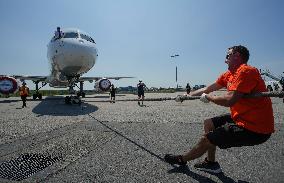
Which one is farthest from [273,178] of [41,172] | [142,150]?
[41,172]

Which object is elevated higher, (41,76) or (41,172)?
(41,76)

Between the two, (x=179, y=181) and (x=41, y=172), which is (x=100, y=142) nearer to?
(x=41, y=172)

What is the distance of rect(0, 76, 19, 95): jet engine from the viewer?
19.5m

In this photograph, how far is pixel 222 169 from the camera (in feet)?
14.5

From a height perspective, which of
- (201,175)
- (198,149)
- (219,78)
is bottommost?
(201,175)

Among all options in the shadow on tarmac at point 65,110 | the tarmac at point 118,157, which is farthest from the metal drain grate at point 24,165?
the shadow on tarmac at point 65,110

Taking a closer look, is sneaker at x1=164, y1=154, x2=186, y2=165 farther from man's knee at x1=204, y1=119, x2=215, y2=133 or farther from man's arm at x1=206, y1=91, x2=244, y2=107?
man's arm at x1=206, y1=91, x2=244, y2=107

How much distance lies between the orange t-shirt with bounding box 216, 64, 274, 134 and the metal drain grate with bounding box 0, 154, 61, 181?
3.04 meters

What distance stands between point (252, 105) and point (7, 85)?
18.9m

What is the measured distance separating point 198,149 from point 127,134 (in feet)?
10.9

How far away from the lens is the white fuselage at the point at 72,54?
53.6 ft

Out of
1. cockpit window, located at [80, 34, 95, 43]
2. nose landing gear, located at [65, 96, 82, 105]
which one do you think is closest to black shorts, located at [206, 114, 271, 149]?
nose landing gear, located at [65, 96, 82, 105]

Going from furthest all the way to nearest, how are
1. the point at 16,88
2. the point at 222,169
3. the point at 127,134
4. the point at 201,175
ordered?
the point at 16,88, the point at 127,134, the point at 222,169, the point at 201,175

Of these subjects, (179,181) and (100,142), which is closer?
(179,181)
